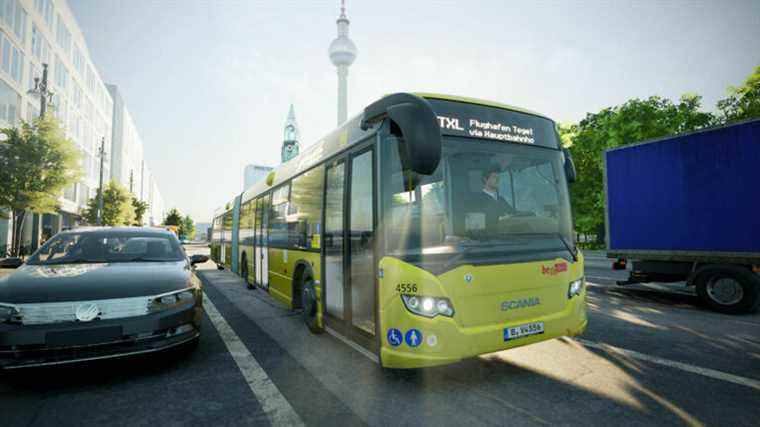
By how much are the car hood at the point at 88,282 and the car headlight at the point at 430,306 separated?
2669 mm

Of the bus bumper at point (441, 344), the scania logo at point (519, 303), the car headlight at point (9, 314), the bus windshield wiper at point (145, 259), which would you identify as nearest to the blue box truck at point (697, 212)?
the scania logo at point (519, 303)

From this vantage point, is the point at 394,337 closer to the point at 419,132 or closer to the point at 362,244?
the point at 362,244

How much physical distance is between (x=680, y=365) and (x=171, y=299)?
5.52 metres

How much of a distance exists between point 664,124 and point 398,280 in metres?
35.0

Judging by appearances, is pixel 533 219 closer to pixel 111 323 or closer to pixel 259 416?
pixel 259 416

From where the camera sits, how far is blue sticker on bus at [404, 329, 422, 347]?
11.0ft

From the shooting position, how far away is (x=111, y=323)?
3650 mm

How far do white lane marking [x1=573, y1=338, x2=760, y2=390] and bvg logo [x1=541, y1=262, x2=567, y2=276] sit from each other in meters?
1.50

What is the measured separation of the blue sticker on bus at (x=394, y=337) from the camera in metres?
3.44

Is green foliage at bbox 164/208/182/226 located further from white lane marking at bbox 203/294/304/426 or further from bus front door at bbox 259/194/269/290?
white lane marking at bbox 203/294/304/426

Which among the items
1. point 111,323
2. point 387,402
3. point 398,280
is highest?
point 398,280

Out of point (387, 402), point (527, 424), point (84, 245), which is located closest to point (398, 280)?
point (387, 402)

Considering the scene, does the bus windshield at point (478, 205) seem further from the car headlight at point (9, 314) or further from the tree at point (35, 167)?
the tree at point (35, 167)

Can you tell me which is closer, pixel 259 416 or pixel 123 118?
pixel 259 416
